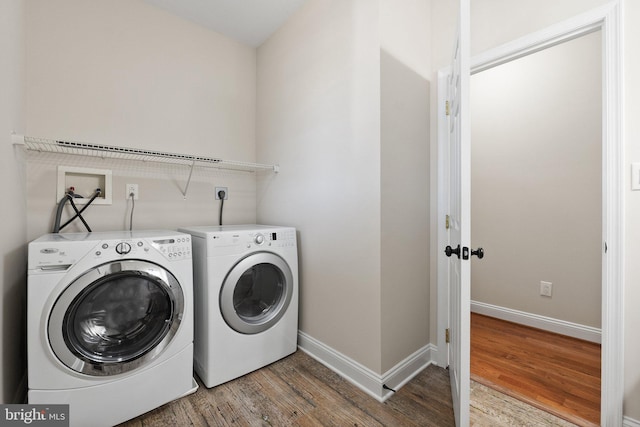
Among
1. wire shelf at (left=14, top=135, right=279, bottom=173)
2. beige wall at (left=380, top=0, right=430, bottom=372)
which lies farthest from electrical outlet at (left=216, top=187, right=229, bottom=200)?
beige wall at (left=380, top=0, right=430, bottom=372)

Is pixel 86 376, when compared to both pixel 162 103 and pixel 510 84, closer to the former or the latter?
pixel 162 103

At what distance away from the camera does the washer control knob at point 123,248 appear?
1.26 meters

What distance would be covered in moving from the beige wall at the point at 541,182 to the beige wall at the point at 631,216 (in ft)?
4.07

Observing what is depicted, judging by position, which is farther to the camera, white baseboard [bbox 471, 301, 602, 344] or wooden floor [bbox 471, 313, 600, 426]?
white baseboard [bbox 471, 301, 602, 344]

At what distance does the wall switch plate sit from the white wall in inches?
103

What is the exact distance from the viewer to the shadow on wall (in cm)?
117

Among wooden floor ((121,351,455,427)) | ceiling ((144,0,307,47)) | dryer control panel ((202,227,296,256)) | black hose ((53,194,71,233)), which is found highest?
ceiling ((144,0,307,47))

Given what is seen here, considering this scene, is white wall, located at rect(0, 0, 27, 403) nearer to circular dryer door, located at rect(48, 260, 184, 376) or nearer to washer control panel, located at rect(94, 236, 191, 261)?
circular dryer door, located at rect(48, 260, 184, 376)

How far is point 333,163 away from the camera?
1.75 meters

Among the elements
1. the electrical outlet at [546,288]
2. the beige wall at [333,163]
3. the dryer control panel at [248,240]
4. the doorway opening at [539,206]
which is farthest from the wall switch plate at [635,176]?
the dryer control panel at [248,240]

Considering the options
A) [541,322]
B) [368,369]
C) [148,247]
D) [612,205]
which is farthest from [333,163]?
[541,322]

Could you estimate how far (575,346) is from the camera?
2.09m

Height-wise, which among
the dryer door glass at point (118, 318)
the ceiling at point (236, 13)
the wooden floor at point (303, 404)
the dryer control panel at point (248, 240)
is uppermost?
the ceiling at point (236, 13)

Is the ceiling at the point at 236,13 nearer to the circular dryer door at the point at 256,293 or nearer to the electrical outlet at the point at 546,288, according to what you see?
the circular dryer door at the point at 256,293
